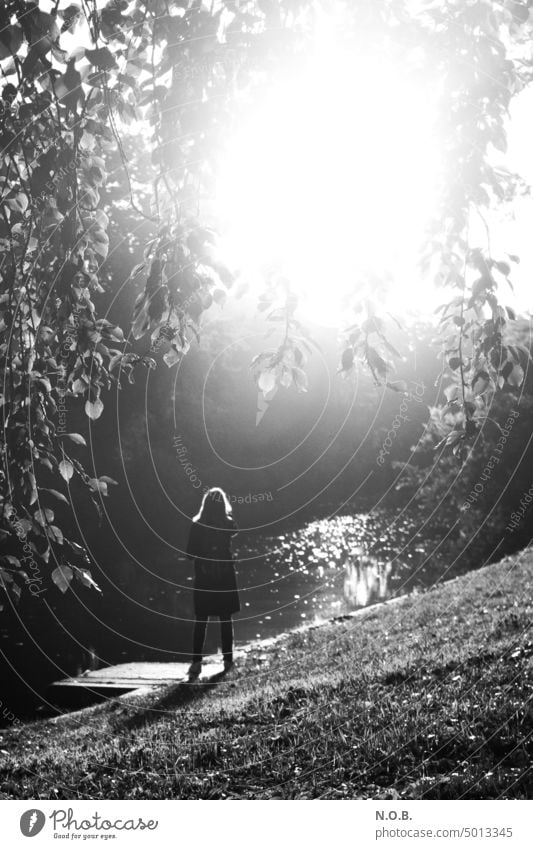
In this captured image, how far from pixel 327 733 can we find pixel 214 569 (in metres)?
5.06

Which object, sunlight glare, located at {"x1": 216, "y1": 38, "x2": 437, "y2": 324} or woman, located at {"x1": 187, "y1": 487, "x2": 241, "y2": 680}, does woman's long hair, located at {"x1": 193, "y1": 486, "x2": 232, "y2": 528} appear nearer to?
woman, located at {"x1": 187, "y1": 487, "x2": 241, "y2": 680}

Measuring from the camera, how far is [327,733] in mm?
5117

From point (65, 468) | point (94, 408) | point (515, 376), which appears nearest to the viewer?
point (515, 376)

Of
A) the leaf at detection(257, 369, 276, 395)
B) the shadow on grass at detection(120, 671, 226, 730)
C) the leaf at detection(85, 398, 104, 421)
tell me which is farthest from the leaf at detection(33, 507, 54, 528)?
the shadow on grass at detection(120, 671, 226, 730)

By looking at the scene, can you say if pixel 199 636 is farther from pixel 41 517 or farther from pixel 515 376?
pixel 515 376

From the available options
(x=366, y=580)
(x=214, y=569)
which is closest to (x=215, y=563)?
(x=214, y=569)

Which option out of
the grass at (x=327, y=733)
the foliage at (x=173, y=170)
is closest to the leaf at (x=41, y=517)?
the foliage at (x=173, y=170)

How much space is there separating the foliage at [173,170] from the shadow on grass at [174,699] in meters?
3.12

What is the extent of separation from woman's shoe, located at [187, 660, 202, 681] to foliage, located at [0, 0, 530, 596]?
5.06m

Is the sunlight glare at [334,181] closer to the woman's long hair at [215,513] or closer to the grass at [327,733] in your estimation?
the grass at [327,733]

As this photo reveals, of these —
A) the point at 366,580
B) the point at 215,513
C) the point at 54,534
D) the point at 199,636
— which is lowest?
the point at 54,534

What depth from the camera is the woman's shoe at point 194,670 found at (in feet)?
30.6

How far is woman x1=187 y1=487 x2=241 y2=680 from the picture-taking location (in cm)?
988

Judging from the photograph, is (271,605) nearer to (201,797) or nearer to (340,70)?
(201,797)
